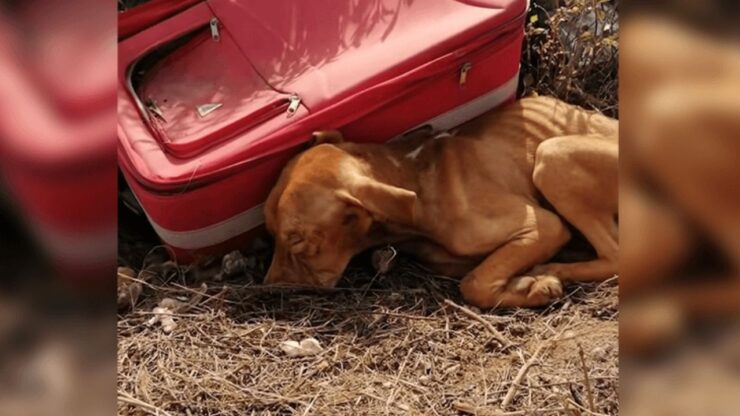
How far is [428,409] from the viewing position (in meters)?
2.84

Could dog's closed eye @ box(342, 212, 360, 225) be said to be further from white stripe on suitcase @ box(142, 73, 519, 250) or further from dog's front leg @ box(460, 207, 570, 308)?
dog's front leg @ box(460, 207, 570, 308)

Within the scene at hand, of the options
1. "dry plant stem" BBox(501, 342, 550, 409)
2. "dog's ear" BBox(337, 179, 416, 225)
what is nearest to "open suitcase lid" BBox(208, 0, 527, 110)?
"dog's ear" BBox(337, 179, 416, 225)

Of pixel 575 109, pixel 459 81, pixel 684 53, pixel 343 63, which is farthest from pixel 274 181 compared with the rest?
pixel 684 53

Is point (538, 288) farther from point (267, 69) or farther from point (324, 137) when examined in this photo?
point (267, 69)

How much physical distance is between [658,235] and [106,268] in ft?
2.58

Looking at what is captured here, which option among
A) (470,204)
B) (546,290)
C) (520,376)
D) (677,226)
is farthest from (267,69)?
(677,226)

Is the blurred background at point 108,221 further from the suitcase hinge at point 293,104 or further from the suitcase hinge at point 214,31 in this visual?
the suitcase hinge at point 214,31

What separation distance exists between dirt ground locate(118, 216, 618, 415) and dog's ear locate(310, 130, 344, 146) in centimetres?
53

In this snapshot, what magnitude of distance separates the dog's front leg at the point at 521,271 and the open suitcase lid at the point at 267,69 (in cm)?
73

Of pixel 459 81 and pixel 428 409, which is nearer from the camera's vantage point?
pixel 428 409

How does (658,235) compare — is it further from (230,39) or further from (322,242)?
(230,39)

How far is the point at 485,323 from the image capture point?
329 centimetres

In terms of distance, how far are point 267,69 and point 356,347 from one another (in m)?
1.27

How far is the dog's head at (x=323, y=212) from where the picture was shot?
10.9 ft
